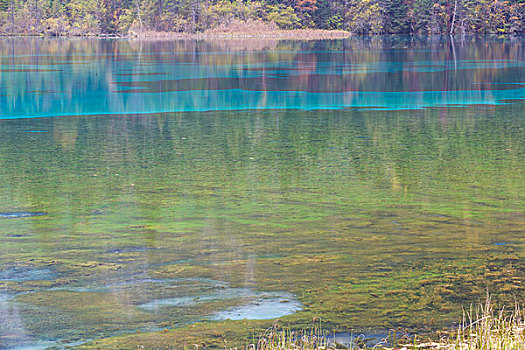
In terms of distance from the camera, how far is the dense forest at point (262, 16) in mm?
88250

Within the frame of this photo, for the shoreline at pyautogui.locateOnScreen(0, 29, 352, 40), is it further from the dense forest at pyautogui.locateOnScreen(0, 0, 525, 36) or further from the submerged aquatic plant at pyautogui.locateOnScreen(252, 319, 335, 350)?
the submerged aquatic plant at pyautogui.locateOnScreen(252, 319, 335, 350)

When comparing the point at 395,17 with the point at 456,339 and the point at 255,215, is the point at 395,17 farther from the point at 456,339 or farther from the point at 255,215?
the point at 456,339

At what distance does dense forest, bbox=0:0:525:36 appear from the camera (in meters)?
88.2

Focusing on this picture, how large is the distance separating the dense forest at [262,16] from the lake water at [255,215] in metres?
72.0

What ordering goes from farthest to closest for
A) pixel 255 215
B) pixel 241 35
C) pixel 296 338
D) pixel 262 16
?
pixel 262 16 < pixel 241 35 < pixel 255 215 < pixel 296 338

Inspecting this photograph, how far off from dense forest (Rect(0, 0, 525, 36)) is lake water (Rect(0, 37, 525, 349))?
72049mm

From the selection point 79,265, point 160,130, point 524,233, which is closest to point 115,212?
point 79,265

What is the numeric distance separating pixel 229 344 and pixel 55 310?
1.61m

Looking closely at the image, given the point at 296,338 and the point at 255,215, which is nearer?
the point at 296,338

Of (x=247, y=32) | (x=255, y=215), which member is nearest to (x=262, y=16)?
(x=247, y=32)

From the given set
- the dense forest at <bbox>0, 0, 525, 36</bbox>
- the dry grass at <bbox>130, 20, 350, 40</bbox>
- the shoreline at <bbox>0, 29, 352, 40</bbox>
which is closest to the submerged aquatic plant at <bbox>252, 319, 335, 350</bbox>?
the dense forest at <bbox>0, 0, 525, 36</bbox>

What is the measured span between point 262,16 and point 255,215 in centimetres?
9767

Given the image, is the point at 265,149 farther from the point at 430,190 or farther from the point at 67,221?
the point at 67,221

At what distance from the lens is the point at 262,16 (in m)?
104
